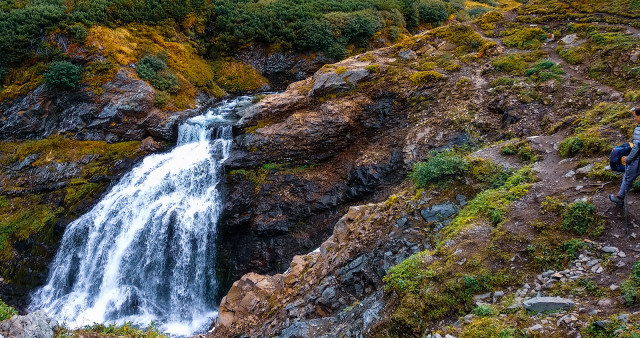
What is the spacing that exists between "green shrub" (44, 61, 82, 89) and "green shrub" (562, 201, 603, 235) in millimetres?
23504

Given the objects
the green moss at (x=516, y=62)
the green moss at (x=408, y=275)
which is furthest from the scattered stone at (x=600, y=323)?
the green moss at (x=516, y=62)

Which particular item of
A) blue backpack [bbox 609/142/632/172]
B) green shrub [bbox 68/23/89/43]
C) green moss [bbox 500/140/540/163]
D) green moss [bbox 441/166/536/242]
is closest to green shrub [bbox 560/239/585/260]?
green moss [bbox 441/166/536/242]

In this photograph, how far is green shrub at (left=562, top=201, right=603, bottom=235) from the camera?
5438 mm

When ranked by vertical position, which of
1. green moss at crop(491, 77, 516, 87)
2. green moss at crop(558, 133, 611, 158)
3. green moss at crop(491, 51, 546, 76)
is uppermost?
green moss at crop(491, 51, 546, 76)

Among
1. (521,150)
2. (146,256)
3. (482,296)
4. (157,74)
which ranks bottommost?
(146,256)

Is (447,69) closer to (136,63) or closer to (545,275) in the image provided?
(545,275)

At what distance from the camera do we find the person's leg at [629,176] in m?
5.47

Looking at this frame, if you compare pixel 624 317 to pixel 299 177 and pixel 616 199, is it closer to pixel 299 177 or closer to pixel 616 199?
pixel 616 199

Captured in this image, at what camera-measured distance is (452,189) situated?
8.02 metres

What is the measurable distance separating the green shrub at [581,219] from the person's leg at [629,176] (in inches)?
18.9

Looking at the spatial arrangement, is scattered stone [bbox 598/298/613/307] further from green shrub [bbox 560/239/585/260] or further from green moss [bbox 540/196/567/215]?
green moss [bbox 540/196/567/215]

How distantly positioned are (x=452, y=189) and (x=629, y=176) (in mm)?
3186

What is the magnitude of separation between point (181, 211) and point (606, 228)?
48.6 feet

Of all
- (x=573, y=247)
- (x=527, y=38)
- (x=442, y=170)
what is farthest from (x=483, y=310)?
(x=527, y=38)
